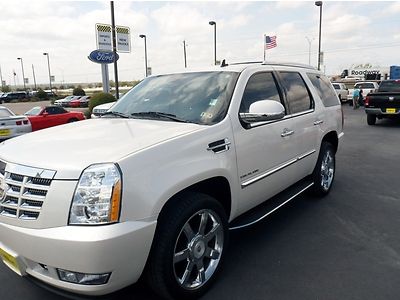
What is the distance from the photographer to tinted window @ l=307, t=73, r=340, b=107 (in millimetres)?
5215

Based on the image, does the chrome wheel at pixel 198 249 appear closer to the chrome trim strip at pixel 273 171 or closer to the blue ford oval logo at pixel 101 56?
the chrome trim strip at pixel 273 171

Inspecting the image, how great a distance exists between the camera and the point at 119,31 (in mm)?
18797

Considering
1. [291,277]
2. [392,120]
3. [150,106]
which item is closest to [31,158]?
[150,106]

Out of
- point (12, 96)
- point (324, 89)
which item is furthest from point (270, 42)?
point (12, 96)

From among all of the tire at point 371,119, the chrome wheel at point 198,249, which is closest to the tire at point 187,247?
the chrome wheel at point 198,249

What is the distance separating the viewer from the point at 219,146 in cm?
307

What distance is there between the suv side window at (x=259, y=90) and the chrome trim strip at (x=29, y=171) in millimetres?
1819

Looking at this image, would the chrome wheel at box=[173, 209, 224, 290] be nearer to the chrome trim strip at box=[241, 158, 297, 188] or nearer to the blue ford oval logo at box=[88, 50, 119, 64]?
the chrome trim strip at box=[241, 158, 297, 188]

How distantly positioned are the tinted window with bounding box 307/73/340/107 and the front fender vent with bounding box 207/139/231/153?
254cm

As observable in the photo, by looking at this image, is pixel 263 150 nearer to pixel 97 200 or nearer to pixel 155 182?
pixel 155 182

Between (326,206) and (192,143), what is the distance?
9.98 feet

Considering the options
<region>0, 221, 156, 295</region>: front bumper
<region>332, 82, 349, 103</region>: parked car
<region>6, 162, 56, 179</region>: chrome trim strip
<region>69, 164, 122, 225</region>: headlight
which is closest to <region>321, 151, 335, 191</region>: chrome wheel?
<region>0, 221, 156, 295</region>: front bumper

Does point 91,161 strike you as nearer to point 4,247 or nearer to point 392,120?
point 4,247

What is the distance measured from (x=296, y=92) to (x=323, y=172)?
1465 millimetres
